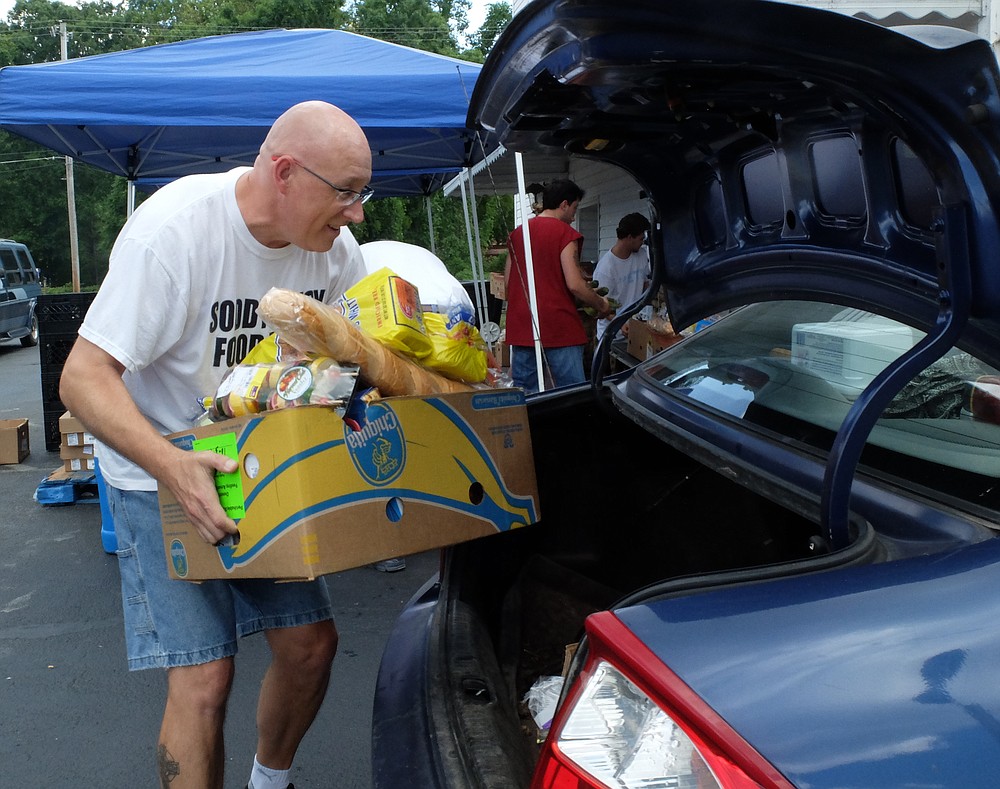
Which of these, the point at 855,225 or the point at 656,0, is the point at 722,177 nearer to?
the point at 855,225

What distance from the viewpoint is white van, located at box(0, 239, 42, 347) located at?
674 inches

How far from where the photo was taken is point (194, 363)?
2.17 m

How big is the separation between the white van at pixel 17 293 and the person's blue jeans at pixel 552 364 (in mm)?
13651

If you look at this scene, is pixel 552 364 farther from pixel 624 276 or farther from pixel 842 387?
pixel 842 387

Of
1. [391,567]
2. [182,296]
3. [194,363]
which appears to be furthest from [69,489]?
[182,296]

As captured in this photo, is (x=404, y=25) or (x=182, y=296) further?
(x=404, y=25)

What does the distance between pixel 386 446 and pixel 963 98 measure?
119 cm

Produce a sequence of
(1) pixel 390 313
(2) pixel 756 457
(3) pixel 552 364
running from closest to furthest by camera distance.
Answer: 1. (2) pixel 756 457
2. (1) pixel 390 313
3. (3) pixel 552 364

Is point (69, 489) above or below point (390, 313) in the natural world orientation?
below

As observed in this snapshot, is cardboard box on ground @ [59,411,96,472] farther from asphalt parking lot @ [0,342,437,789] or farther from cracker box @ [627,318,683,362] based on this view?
cracker box @ [627,318,683,362]

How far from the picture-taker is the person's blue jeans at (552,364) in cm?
616

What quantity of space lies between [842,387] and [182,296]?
5.03 feet

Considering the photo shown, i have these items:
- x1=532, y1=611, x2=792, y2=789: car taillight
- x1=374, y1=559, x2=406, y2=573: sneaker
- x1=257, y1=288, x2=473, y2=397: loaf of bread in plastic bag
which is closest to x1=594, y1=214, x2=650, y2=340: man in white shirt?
x1=374, y1=559, x2=406, y2=573: sneaker

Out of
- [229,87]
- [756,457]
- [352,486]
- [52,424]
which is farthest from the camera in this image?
[52,424]
